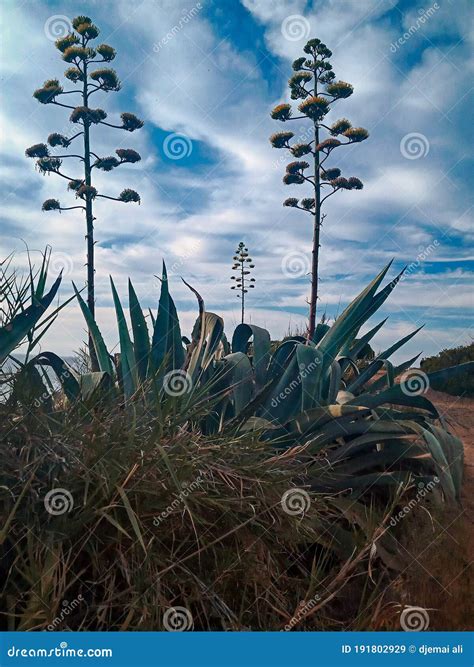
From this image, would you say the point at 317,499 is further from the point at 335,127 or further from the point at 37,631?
the point at 335,127

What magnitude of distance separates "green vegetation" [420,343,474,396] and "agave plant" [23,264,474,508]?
6078 millimetres

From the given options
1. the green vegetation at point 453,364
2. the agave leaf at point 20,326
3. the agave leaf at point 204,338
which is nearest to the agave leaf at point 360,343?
the agave leaf at point 204,338

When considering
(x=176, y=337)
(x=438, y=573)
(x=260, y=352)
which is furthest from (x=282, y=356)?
(x=438, y=573)

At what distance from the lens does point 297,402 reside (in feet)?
13.7

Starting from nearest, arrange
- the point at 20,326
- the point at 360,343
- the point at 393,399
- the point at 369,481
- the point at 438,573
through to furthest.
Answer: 1. the point at 20,326
2. the point at 438,573
3. the point at 369,481
4. the point at 393,399
5. the point at 360,343

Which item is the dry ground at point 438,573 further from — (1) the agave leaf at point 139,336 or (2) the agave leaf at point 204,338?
(1) the agave leaf at point 139,336

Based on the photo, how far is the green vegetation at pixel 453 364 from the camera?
415 inches

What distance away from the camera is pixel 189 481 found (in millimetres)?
2695

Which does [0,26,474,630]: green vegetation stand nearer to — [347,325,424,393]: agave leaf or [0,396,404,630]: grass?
[0,396,404,630]: grass

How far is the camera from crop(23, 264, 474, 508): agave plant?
363 centimetres

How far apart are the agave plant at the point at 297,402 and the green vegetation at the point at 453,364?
6.08 metres

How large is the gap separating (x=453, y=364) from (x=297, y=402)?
8.82 meters

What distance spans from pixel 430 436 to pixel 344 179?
33.4 feet

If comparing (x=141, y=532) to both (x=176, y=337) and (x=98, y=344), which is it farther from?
(x=98, y=344)
